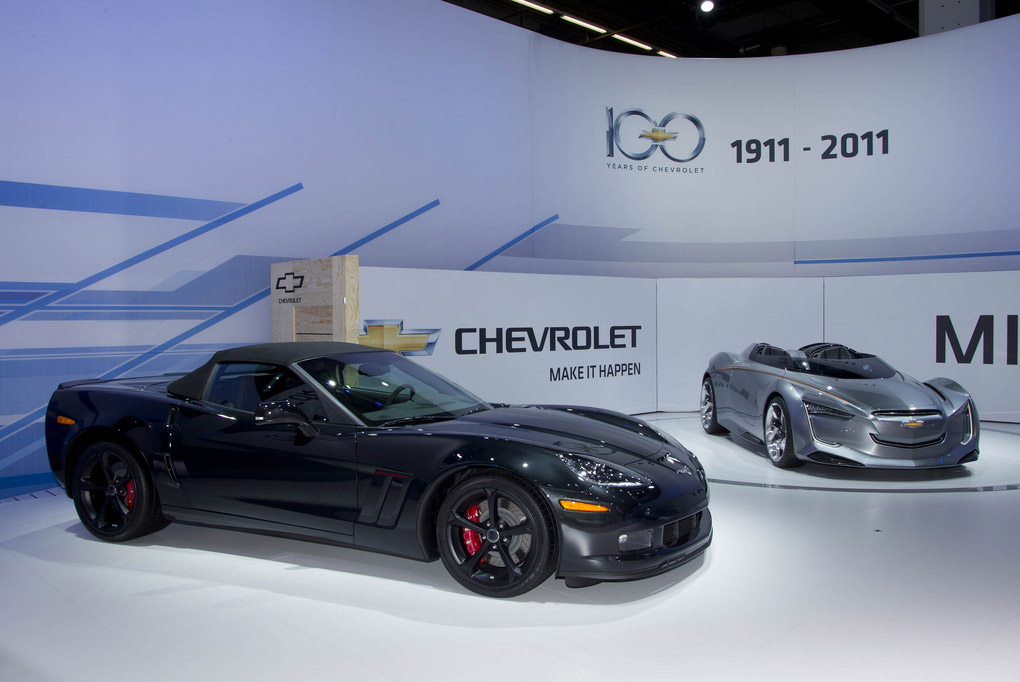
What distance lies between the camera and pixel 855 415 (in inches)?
219

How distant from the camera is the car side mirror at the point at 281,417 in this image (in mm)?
3596

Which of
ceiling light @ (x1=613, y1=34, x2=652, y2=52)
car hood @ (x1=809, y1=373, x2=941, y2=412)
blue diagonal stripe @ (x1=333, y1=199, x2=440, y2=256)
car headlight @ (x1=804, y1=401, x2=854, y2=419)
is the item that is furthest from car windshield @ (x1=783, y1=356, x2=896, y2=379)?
ceiling light @ (x1=613, y1=34, x2=652, y2=52)

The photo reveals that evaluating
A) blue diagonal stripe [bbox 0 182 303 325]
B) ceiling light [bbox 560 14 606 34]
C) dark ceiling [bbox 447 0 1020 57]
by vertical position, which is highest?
dark ceiling [bbox 447 0 1020 57]

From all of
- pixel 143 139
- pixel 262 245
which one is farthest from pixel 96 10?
pixel 262 245

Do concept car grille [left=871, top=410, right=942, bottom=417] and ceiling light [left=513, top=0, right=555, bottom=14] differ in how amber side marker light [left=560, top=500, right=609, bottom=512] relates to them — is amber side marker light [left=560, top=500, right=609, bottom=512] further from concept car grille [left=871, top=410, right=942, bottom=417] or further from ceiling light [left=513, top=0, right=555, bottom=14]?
ceiling light [left=513, top=0, right=555, bottom=14]

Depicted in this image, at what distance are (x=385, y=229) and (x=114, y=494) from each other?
4333mm

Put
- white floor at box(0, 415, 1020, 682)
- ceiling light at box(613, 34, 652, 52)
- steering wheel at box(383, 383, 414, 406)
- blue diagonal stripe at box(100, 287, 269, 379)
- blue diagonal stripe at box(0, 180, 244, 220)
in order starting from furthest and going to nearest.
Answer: ceiling light at box(613, 34, 652, 52)
blue diagonal stripe at box(100, 287, 269, 379)
blue diagonal stripe at box(0, 180, 244, 220)
steering wheel at box(383, 383, 414, 406)
white floor at box(0, 415, 1020, 682)

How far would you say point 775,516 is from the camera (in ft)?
15.5

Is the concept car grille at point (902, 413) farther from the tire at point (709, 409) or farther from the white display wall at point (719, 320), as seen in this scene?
the white display wall at point (719, 320)

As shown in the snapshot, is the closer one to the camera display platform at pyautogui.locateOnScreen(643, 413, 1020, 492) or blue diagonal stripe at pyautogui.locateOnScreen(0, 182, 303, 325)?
display platform at pyautogui.locateOnScreen(643, 413, 1020, 492)

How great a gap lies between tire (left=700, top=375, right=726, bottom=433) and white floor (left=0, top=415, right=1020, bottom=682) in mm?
2880

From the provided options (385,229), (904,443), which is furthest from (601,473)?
(385,229)

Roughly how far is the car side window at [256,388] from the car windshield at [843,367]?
4.16m

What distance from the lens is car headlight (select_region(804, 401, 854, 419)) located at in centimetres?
559
